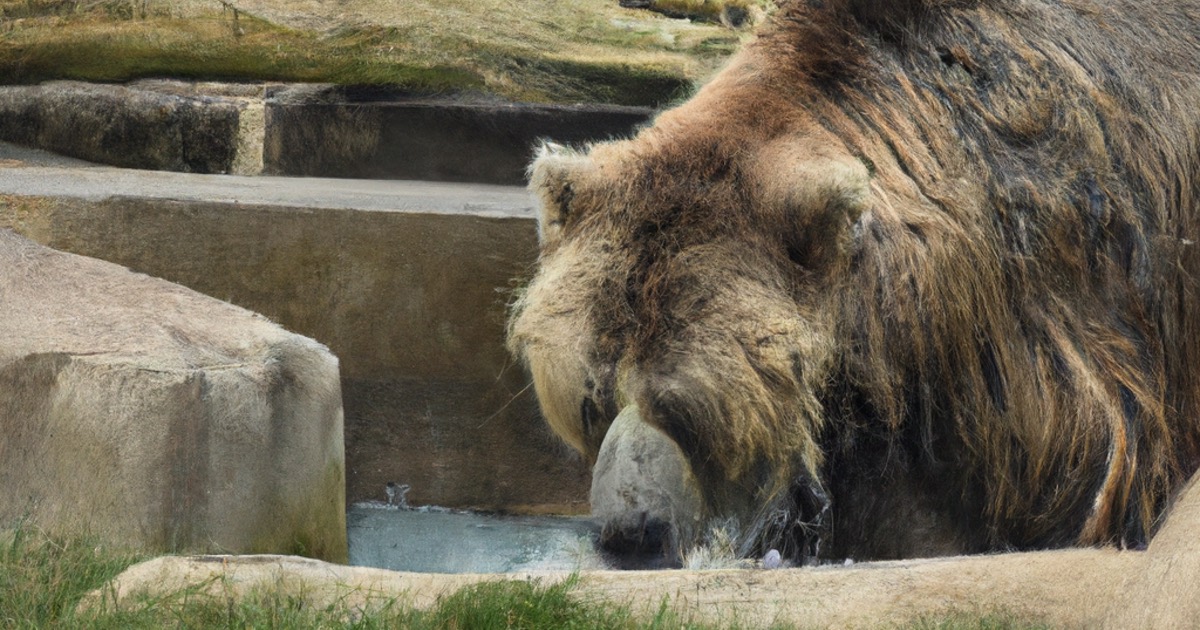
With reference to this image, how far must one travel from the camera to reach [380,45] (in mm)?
7668

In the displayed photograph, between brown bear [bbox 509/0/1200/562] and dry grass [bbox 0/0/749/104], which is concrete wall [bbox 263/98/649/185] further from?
brown bear [bbox 509/0/1200/562]

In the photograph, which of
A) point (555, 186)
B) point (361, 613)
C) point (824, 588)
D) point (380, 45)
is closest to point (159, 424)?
point (361, 613)

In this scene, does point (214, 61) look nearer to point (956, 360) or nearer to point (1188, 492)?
point (956, 360)

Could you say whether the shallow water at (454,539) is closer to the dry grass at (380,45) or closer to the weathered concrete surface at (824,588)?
the weathered concrete surface at (824,588)

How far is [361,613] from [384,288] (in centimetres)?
261

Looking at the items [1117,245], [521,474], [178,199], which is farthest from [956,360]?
[178,199]

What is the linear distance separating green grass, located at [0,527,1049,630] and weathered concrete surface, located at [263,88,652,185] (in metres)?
4.18

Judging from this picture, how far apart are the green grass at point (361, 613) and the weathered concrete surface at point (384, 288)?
7.57 ft

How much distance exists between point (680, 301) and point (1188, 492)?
1.42 meters

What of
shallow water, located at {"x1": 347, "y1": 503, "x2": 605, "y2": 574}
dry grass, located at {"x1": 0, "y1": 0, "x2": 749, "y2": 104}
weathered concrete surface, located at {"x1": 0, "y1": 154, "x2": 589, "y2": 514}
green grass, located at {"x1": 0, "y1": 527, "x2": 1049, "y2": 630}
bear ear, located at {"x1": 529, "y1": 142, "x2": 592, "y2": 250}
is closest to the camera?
green grass, located at {"x1": 0, "y1": 527, "x2": 1049, "y2": 630}

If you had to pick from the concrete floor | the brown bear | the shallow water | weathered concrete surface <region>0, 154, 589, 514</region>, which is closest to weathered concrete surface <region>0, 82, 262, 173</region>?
the concrete floor

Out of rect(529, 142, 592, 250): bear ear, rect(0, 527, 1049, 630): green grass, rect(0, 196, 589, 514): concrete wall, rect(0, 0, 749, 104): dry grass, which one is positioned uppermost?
rect(529, 142, 592, 250): bear ear

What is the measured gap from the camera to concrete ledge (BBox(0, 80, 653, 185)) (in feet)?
24.2

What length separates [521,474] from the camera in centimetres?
598
